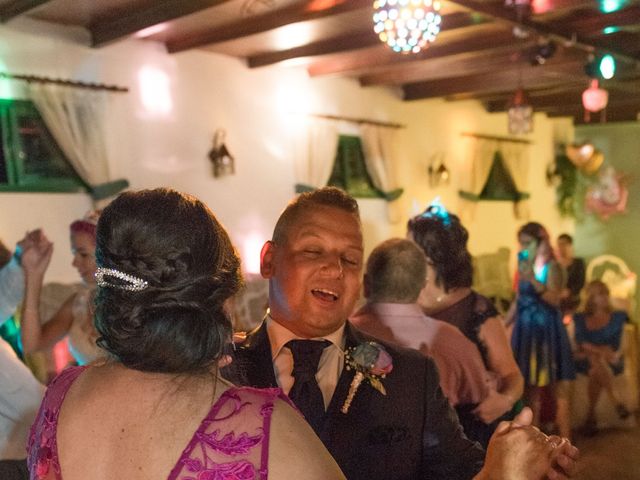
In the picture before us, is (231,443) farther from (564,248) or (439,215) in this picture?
(564,248)

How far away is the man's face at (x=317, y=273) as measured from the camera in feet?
5.26

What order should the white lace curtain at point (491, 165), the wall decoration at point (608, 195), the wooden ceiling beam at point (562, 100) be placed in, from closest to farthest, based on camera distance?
the wooden ceiling beam at point (562, 100) → the white lace curtain at point (491, 165) → the wall decoration at point (608, 195)

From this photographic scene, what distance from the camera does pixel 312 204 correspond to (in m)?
1.66

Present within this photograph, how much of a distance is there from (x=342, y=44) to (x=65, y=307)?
3584 mm

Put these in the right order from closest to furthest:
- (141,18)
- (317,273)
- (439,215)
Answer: (317,273) → (439,215) → (141,18)

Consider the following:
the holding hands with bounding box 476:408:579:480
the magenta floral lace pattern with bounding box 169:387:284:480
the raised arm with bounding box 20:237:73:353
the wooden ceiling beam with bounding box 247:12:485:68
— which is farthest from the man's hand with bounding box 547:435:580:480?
the wooden ceiling beam with bounding box 247:12:485:68

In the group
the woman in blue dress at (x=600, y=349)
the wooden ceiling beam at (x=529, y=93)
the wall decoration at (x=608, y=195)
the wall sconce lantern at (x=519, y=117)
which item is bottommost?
the woman in blue dress at (x=600, y=349)

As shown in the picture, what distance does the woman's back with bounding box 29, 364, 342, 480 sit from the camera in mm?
1052

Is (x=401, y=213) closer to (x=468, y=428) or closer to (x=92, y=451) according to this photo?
(x=468, y=428)

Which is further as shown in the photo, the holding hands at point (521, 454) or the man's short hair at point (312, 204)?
the man's short hair at point (312, 204)

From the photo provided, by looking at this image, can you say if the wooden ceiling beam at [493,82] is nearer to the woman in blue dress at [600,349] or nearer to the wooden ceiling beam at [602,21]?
the wooden ceiling beam at [602,21]

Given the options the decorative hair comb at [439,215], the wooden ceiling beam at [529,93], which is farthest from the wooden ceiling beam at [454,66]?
the decorative hair comb at [439,215]

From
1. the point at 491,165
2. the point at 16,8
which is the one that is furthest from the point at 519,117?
the point at 16,8

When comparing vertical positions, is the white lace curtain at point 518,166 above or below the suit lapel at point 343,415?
below
